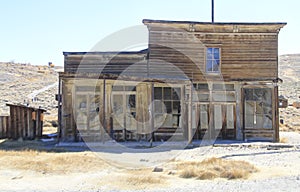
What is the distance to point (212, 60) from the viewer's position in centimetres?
1900

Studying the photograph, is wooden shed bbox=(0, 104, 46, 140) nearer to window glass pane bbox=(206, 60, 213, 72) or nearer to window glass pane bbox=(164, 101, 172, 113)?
window glass pane bbox=(164, 101, 172, 113)

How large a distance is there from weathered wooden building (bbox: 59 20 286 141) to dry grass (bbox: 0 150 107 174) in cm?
379

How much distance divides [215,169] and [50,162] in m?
4.75

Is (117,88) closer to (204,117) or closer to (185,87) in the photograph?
(185,87)

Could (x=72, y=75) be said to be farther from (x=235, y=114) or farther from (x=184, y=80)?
(x=235, y=114)

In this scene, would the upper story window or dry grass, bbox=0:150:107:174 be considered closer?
dry grass, bbox=0:150:107:174

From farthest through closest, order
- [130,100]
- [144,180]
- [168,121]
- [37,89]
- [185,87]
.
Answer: [37,89]
[168,121]
[185,87]
[130,100]
[144,180]

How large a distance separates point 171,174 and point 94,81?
7773 millimetres

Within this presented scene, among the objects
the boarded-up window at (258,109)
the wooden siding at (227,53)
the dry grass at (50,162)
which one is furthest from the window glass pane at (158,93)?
the dry grass at (50,162)

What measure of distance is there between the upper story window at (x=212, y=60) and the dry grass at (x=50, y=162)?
7.92 meters

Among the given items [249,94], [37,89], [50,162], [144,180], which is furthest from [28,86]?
[144,180]

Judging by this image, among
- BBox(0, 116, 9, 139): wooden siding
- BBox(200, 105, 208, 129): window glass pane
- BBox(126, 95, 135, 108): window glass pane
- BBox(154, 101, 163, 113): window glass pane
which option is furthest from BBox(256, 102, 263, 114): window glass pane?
BBox(0, 116, 9, 139): wooden siding

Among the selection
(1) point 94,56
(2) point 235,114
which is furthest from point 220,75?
(1) point 94,56

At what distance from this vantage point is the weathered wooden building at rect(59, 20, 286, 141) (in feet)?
56.8
